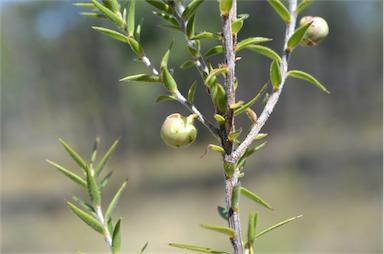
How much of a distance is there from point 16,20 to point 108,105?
2150 millimetres

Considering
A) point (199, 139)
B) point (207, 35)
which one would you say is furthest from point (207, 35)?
point (199, 139)

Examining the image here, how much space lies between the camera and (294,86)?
9930mm

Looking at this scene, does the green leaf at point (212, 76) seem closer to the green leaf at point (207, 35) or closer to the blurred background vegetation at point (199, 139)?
the green leaf at point (207, 35)

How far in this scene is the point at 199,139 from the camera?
11352 mm

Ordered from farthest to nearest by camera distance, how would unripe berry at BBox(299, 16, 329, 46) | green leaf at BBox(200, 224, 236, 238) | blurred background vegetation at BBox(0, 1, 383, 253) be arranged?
blurred background vegetation at BBox(0, 1, 383, 253)
unripe berry at BBox(299, 16, 329, 46)
green leaf at BBox(200, 224, 236, 238)

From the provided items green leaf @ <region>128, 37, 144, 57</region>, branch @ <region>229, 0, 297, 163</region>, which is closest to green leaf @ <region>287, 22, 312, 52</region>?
branch @ <region>229, 0, 297, 163</region>

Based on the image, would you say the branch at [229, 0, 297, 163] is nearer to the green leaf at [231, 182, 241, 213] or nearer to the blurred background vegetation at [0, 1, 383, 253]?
the green leaf at [231, 182, 241, 213]

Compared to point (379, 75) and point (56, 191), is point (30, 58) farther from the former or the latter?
point (379, 75)

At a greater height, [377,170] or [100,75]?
[100,75]

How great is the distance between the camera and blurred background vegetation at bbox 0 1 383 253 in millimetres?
6652

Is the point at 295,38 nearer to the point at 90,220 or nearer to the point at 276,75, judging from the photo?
the point at 276,75

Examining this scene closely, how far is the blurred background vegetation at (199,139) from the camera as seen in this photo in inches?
262

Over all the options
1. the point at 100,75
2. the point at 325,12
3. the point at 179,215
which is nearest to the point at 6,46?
the point at 100,75

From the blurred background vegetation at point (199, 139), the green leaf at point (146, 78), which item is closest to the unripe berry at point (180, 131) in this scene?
the green leaf at point (146, 78)
